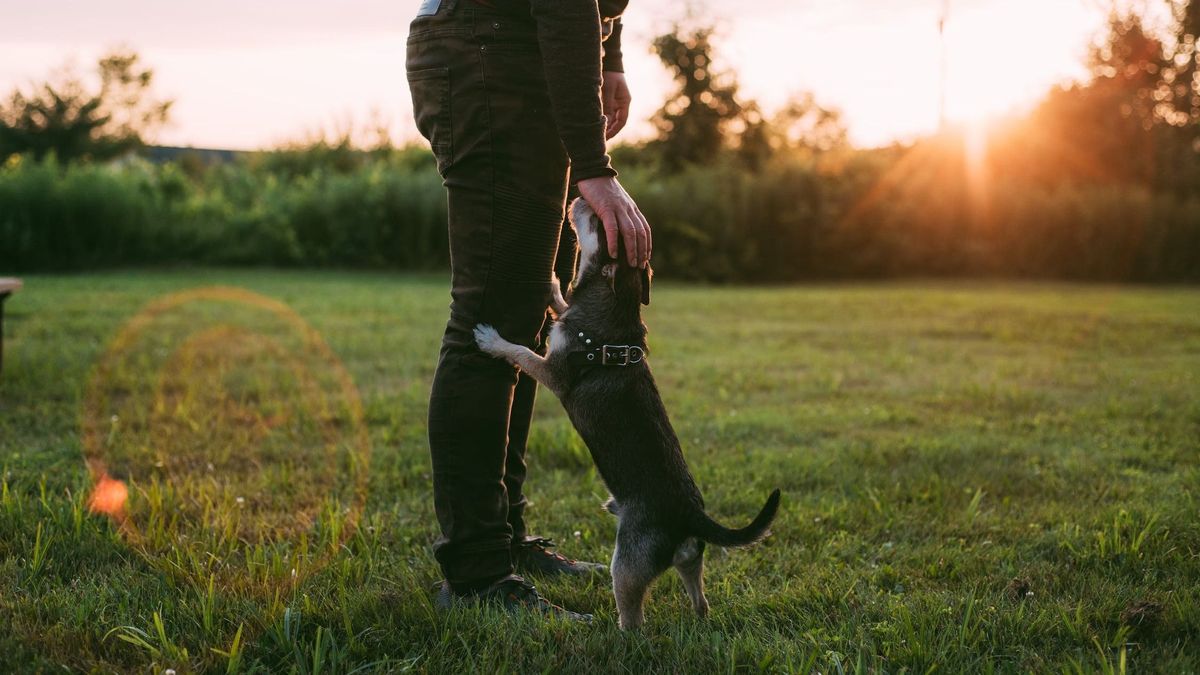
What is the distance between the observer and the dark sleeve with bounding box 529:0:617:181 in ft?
7.89

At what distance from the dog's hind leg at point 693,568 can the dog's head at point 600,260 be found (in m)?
0.75

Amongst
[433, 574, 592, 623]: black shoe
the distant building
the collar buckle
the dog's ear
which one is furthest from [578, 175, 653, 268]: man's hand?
the distant building

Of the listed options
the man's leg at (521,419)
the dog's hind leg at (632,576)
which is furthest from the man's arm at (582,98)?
the dog's hind leg at (632,576)

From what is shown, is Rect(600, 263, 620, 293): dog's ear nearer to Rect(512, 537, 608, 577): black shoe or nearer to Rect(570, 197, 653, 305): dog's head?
Rect(570, 197, 653, 305): dog's head

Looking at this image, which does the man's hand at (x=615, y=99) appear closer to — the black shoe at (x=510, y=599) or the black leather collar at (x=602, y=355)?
the black leather collar at (x=602, y=355)

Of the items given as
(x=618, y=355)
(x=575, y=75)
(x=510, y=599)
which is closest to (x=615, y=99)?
(x=575, y=75)

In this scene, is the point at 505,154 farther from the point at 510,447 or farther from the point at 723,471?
the point at 723,471

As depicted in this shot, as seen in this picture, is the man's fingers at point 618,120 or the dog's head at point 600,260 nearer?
the dog's head at point 600,260

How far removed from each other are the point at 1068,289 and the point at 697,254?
291 inches

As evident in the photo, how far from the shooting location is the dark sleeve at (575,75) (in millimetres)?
2406

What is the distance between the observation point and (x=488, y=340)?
267cm

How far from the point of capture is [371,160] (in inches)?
1134

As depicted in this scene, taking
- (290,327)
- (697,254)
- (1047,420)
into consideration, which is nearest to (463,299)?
(1047,420)

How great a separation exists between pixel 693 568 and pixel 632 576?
0.19m
